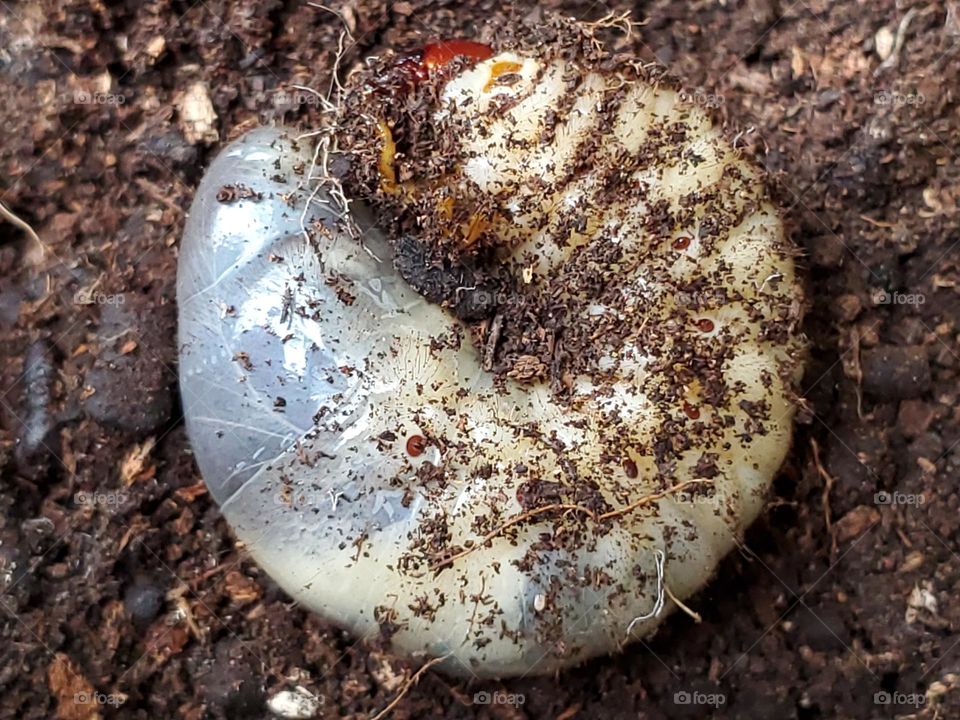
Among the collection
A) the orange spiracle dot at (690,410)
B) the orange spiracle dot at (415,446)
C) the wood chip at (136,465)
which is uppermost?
the orange spiracle dot at (690,410)

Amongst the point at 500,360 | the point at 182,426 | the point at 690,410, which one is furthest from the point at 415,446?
the point at 182,426

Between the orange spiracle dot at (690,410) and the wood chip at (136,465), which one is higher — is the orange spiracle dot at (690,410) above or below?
above

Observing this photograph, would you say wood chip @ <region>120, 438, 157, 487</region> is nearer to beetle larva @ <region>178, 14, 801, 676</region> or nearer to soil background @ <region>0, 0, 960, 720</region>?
soil background @ <region>0, 0, 960, 720</region>

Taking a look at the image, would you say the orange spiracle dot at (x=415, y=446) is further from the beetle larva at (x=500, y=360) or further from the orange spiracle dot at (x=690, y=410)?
the orange spiracle dot at (x=690, y=410)

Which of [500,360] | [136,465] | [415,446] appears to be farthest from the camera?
[136,465]

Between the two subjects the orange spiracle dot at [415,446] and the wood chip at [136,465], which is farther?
the wood chip at [136,465]

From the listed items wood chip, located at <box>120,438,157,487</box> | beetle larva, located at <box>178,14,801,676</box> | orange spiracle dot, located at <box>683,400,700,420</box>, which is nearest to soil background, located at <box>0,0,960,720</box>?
wood chip, located at <box>120,438,157,487</box>

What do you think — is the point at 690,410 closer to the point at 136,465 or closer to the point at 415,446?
the point at 415,446

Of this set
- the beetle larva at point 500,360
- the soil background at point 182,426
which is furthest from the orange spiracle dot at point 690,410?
the soil background at point 182,426
